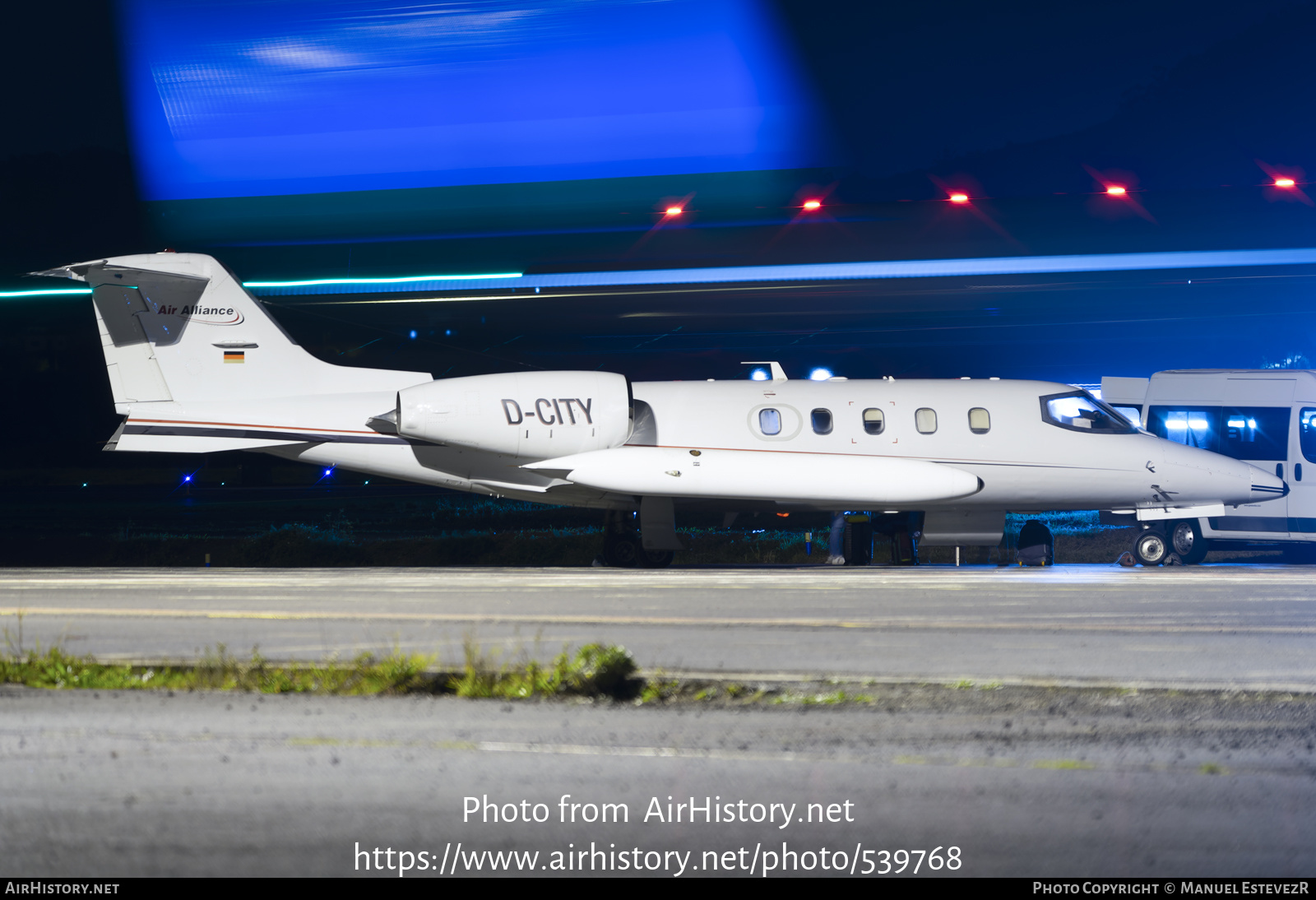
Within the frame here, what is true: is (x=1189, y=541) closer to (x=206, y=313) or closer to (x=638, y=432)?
(x=638, y=432)

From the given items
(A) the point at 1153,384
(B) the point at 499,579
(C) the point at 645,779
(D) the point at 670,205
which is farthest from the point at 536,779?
(A) the point at 1153,384

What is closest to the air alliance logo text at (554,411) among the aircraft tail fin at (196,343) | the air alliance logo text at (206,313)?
the aircraft tail fin at (196,343)

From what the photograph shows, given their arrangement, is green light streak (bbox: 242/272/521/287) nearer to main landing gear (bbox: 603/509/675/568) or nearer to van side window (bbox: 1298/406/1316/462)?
main landing gear (bbox: 603/509/675/568)

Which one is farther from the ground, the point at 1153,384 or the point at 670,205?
the point at 670,205

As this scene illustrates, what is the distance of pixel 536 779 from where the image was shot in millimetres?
4711

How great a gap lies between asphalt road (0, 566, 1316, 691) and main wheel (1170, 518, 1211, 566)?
3768mm

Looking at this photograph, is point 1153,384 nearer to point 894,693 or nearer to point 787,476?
point 787,476

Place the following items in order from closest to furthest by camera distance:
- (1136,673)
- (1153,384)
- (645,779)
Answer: (645,779), (1136,673), (1153,384)

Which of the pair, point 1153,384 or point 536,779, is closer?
point 536,779

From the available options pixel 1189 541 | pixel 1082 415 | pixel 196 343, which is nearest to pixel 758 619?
pixel 1082 415

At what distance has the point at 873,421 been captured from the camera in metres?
15.8

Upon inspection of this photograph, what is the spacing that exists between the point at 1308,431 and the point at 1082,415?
4.21 m

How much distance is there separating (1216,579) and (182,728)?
39.3 feet

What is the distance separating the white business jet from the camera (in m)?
15.0
